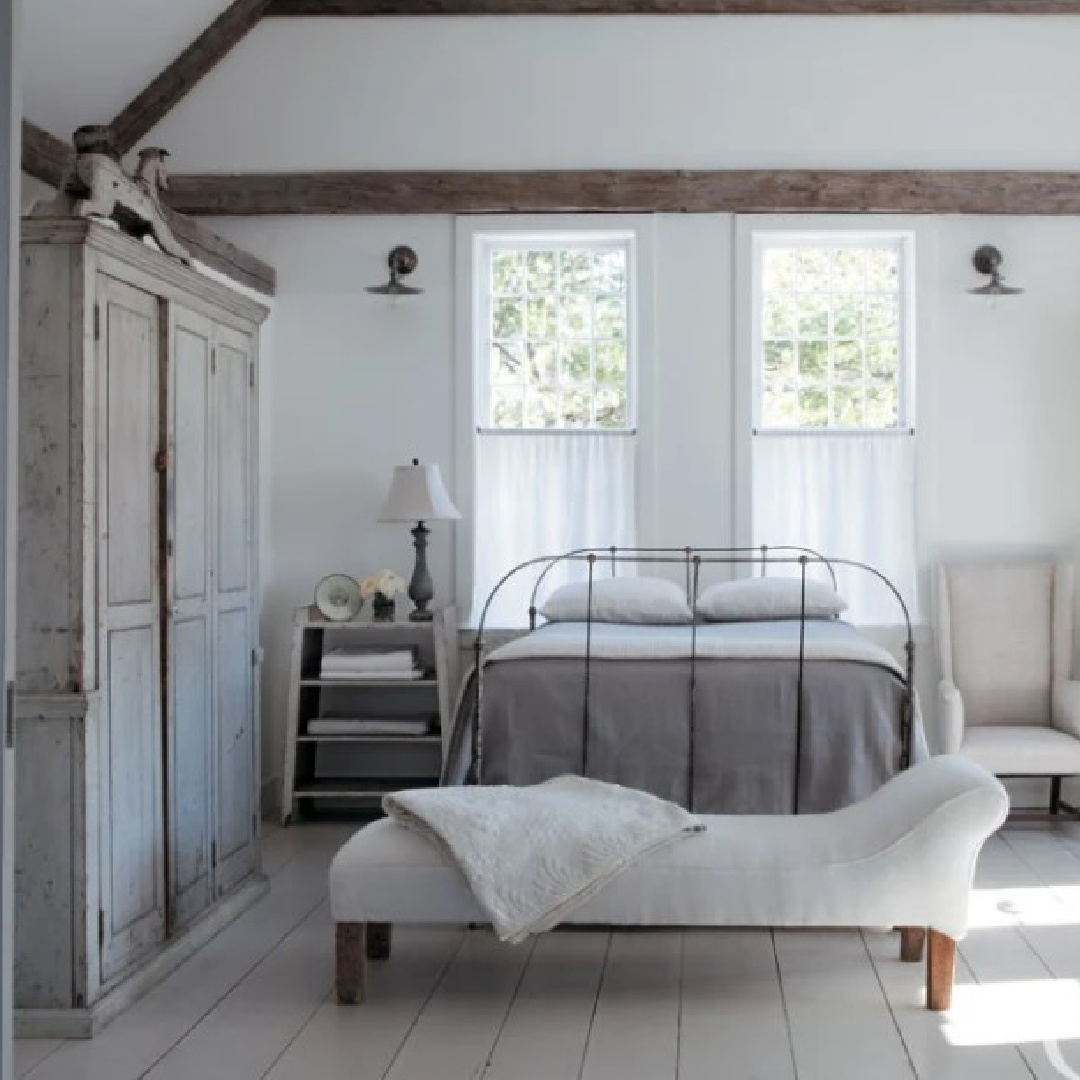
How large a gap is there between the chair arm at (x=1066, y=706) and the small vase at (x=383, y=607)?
2.72 meters

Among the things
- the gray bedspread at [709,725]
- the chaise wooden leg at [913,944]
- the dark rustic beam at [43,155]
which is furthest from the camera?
the dark rustic beam at [43,155]

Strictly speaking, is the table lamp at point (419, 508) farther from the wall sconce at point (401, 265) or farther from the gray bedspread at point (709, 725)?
the gray bedspread at point (709, 725)

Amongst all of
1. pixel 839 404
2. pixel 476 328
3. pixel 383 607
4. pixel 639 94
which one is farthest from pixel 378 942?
pixel 639 94

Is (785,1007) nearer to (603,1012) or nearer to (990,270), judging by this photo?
(603,1012)

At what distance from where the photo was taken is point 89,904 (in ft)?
11.5

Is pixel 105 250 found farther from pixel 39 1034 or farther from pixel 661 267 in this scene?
pixel 661 267

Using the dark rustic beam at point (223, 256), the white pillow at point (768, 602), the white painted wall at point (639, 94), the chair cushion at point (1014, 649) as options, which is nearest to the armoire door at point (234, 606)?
the dark rustic beam at point (223, 256)

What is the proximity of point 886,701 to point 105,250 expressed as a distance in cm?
246

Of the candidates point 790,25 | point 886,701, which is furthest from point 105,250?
point 790,25

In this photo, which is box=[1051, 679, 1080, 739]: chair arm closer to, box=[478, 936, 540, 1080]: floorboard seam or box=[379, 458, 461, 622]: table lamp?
box=[379, 458, 461, 622]: table lamp

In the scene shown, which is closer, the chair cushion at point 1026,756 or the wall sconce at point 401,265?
the chair cushion at point 1026,756

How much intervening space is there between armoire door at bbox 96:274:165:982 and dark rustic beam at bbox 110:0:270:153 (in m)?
2.71

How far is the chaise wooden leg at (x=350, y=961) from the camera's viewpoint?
3.68 metres

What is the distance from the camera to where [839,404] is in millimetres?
6562
